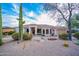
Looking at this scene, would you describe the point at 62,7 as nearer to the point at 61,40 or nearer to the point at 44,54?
the point at 61,40

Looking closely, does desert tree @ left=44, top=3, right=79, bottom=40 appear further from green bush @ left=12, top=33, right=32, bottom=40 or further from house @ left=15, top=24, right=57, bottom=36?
green bush @ left=12, top=33, right=32, bottom=40

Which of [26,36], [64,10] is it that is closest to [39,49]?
[26,36]

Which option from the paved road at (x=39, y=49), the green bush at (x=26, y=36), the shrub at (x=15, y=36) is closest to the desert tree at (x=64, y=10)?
the paved road at (x=39, y=49)

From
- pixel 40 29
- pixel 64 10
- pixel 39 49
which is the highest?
pixel 64 10

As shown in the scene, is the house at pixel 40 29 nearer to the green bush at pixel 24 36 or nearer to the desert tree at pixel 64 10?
the green bush at pixel 24 36

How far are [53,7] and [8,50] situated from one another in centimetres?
90

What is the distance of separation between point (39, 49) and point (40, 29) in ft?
0.95

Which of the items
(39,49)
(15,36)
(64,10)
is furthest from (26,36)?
(64,10)

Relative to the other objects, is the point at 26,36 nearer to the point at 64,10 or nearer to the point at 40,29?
the point at 40,29

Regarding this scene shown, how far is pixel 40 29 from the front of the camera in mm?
2977

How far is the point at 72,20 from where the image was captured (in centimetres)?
298

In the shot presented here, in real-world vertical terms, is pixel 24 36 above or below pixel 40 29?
below

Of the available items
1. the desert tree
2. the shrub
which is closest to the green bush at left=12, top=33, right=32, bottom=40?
the shrub

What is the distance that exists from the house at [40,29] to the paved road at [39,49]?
0.42ft
